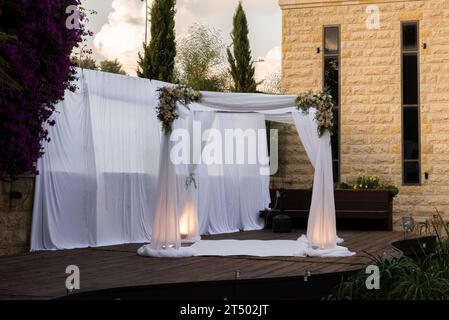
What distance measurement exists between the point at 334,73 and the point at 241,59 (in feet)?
10.2

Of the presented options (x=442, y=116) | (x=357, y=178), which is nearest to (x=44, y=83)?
(x=357, y=178)

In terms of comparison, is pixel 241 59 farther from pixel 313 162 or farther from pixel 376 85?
pixel 313 162

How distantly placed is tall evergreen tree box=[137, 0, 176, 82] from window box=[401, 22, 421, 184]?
16.9ft

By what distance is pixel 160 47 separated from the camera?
14.2 m

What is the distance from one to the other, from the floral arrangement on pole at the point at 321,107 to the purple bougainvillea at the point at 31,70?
3189 mm

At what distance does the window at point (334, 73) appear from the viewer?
43.1 feet

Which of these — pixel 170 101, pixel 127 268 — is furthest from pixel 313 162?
pixel 127 268

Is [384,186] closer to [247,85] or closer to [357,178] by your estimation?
[357,178]

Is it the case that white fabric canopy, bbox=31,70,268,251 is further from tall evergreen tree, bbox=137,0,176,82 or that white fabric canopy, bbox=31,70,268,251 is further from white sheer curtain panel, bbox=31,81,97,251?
tall evergreen tree, bbox=137,0,176,82

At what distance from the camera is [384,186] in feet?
41.3

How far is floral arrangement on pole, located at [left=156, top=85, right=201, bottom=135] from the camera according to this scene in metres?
8.58

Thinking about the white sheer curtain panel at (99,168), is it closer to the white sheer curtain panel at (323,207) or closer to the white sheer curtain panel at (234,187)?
the white sheer curtain panel at (234,187)

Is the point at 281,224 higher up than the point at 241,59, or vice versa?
the point at 241,59

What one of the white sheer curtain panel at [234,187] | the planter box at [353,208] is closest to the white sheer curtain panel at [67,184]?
the white sheer curtain panel at [234,187]
